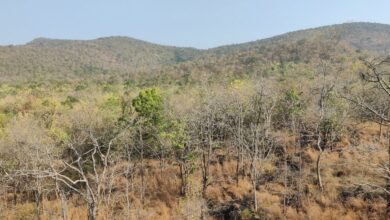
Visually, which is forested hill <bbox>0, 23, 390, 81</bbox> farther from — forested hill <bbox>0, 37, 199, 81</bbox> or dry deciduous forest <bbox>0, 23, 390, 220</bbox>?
dry deciduous forest <bbox>0, 23, 390, 220</bbox>

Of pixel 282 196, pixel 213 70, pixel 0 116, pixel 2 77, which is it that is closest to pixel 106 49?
pixel 2 77

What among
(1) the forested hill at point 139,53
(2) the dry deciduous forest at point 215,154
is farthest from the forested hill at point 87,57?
(2) the dry deciduous forest at point 215,154

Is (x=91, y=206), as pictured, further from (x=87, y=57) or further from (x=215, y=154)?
(x=87, y=57)

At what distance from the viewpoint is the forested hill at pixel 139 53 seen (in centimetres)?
8412

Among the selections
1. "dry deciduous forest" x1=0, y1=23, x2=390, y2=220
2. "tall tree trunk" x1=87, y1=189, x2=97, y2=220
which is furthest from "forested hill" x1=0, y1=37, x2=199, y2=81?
"tall tree trunk" x1=87, y1=189, x2=97, y2=220

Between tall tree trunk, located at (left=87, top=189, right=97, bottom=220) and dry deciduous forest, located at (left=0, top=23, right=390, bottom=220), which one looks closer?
tall tree trunk, located at (left=87, top=189, right=97, bottom=220)

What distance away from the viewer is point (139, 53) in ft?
500

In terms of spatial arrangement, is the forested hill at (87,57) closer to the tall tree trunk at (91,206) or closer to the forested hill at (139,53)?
the forested hill at (139,53)

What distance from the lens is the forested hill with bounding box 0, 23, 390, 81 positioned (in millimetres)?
84125

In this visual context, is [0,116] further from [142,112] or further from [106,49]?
[106,49]

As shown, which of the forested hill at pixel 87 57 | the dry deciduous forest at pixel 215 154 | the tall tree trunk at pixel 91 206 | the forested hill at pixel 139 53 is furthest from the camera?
the forested hill at pixel 87 57

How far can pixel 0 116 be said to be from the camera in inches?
1734

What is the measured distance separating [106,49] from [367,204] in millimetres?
128235

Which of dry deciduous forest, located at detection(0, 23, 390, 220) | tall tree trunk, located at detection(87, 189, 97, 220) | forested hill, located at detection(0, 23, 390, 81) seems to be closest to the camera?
tall tree trunk, located at detection(87, 189, 97, 220)
